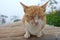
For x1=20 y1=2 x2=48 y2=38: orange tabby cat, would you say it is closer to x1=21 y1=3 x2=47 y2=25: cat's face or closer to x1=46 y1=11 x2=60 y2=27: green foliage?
x1=21 y1=3 x2=47 y2=25: cat's face

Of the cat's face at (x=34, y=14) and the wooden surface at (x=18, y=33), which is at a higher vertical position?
the cat's face at (x=34, y=14)

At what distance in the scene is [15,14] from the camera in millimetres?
1662

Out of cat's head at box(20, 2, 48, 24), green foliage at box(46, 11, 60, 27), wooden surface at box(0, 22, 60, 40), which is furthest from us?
green foliage at box(46, 11, 60, 27)

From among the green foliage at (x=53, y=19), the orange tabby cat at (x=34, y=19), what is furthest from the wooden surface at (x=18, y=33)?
the green foliage at (x=53, y=19)

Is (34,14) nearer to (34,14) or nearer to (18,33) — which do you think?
(34,14)

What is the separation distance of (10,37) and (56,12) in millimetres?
767

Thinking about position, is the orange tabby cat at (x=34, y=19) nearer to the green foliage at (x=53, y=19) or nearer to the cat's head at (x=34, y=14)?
the cat's head at (x=34, y=14)

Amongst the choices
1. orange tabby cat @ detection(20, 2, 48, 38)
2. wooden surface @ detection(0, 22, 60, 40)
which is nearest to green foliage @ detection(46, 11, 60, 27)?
wooden surface @ detection(0, 22, 60, 40)

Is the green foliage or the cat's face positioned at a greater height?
the cat's face

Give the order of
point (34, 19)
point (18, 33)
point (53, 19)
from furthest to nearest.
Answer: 1. point (53, 19)
2. point (18, 33)
3. point (34, 19)

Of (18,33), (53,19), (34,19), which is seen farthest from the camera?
(53,19)

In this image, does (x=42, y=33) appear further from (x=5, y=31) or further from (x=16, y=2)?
(x=16, y=2)

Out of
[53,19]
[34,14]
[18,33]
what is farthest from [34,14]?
[53,19]

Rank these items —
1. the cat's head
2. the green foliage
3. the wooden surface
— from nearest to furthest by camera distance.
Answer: the cat's head
the wooden surface
the green foliage
